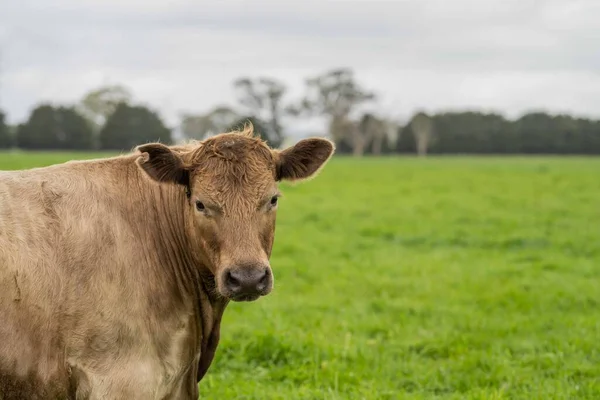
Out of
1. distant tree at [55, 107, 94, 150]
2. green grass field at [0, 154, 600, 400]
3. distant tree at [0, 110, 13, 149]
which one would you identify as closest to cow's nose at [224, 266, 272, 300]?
green grass field at [0, 154, 600, 400]

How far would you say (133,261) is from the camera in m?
4.42

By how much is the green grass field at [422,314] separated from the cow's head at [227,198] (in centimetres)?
223

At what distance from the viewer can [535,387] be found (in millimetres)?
6363

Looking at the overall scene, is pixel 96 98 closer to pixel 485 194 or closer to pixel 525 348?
pixel 485 194

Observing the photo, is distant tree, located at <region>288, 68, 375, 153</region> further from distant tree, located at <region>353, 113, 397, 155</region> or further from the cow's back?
the cow's back

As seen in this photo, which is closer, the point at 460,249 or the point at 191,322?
the point at 191,322

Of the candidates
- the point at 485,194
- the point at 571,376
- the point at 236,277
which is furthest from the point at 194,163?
the point at 485,194

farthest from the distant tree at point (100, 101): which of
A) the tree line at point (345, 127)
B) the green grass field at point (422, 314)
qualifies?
the green grass field at point (422, 314)

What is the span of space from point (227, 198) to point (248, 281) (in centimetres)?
60

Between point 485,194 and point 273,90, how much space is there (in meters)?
51.0

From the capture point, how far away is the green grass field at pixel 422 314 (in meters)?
6.60

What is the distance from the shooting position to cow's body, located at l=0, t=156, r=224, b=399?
4.02 meters

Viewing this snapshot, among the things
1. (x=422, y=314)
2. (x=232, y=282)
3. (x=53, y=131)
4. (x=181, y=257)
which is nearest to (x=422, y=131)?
(x=53, y=131)

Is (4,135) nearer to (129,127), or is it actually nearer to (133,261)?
(129,127)
